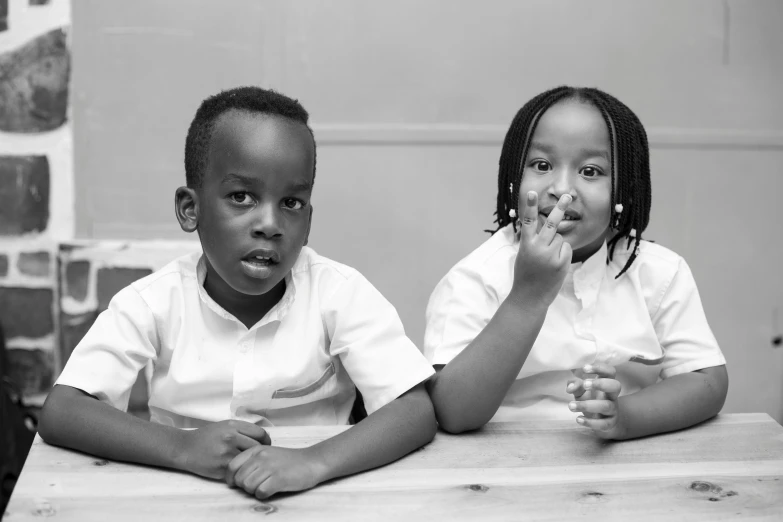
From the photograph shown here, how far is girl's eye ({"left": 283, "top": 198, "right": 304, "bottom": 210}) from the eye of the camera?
134cm

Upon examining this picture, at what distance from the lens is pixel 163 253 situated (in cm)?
225

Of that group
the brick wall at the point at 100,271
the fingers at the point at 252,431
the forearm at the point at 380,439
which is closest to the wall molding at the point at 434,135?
the brick wall at the point at 100,271

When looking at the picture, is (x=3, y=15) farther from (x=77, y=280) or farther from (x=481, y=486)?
(x=481, y=486)

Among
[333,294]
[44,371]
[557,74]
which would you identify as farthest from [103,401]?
[557,74]

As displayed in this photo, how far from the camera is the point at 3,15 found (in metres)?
2.19

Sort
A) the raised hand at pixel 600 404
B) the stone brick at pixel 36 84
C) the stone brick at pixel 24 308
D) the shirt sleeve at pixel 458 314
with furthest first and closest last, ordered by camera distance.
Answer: the stone brick at pixel 24 308
the stone brick at pixel 36 84
the shirt sleeve at pixel 458 314
the raised hand at pixel 600 404

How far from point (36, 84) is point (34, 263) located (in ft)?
1.58

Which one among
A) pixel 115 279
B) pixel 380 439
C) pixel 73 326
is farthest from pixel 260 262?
pixel 73 326

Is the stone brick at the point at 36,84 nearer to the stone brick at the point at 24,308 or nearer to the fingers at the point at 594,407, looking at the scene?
the stone brick at the point at 24,308

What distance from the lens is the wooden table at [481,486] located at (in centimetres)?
103

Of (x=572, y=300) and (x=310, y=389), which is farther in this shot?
(x=572, y=300)

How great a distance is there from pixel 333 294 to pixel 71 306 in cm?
116

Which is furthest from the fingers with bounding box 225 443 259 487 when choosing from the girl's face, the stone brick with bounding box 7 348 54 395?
the stone brick with bounding box 7 348 54 395

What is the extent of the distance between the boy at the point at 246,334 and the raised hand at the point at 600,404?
0.24 m
